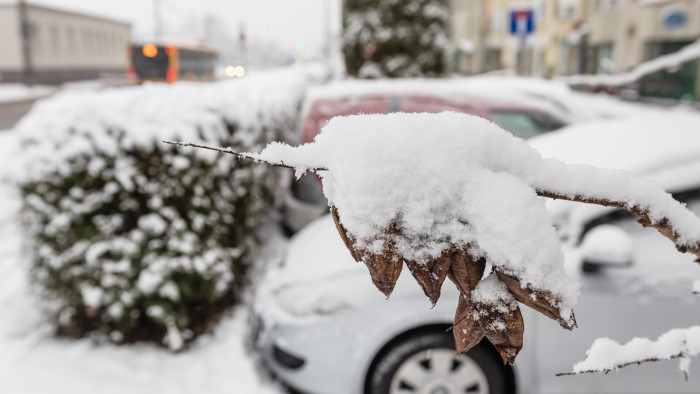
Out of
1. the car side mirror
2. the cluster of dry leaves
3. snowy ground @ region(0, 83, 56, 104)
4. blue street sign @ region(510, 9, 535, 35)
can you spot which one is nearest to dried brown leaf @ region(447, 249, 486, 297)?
the cluster of dry leaves

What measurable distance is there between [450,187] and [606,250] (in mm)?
2091

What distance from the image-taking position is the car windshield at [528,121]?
438cm

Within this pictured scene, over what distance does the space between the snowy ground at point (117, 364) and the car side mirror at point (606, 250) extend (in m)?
1.79

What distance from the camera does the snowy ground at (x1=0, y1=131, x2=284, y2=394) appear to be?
3.15 metres

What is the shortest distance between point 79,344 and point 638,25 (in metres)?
24.1

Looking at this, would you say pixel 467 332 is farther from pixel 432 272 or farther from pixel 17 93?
pixel 17 93

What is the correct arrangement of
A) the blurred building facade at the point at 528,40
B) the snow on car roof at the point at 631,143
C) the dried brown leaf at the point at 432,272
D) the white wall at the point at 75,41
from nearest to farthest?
the dried brown leaf at the point at 432,272
the snow on car roof at the point at 631,143
the blurred building facade at the point at 528,40
the white wall at the point at 75,41

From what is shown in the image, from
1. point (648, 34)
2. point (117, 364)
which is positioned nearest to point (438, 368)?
point (117, 364)

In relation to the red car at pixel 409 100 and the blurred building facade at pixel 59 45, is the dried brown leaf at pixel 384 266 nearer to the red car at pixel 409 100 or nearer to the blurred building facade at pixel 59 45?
the red car at pixel 409 100

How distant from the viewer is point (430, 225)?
0.59 meters

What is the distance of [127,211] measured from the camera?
3.34 meters

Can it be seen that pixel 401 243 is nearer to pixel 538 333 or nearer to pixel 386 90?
pixel 538 333

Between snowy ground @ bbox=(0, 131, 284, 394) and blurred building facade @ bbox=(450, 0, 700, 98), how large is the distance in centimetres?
723

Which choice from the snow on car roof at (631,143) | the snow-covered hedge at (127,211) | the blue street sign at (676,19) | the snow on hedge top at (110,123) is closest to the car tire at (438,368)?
the snow on car roof at (631,143)
